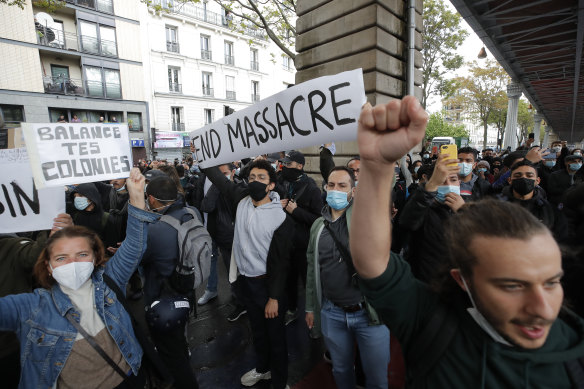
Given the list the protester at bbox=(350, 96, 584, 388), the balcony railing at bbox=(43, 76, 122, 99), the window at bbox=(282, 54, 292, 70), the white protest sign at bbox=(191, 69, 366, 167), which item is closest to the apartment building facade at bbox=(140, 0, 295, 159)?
the window at bbox=(282, 54, 292, 70)

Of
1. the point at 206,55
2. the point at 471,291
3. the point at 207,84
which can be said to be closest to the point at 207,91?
the point at 207,84

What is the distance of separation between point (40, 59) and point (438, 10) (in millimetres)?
22415

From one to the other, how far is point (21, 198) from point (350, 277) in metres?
2.49

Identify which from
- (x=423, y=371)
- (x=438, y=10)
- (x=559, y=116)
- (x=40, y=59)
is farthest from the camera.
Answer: (x=559, y=116)

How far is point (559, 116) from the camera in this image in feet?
82.3

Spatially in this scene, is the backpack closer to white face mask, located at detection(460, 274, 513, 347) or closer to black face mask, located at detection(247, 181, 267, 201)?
black face mask, located at detection(247, 181, 267, 201)

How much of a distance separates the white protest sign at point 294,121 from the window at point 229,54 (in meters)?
26.8

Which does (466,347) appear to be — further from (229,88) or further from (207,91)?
(229,88)

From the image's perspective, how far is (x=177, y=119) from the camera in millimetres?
23922

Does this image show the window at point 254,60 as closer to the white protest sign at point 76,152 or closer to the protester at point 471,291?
the white protest sign at point 76,152

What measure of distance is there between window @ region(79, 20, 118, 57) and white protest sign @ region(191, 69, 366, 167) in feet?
71.9

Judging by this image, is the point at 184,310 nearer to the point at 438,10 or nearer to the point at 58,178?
the point at 58,178

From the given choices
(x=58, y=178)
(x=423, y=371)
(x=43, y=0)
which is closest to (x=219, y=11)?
(x=43, y=0)

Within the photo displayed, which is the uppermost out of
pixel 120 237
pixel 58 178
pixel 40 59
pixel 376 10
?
pixel 40 59
